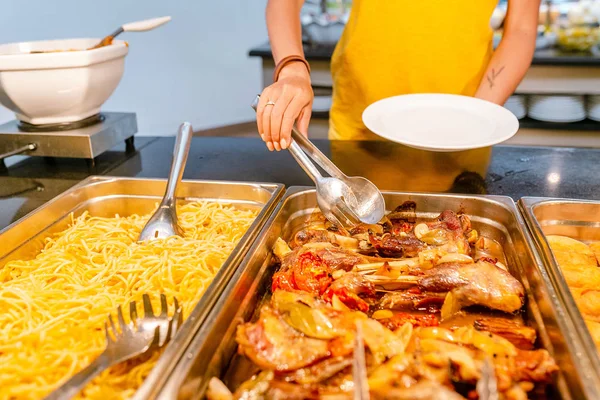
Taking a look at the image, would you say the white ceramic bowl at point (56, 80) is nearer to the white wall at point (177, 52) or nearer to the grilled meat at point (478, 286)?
the grilled meat at point (478, 286)

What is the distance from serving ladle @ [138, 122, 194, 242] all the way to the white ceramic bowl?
79 centimetres

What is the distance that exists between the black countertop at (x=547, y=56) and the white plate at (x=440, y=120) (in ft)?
9.79

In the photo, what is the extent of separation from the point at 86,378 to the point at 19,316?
1.92 feet

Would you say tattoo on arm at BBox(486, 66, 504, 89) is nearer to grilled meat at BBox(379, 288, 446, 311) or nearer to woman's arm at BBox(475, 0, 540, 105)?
woman's arm at BBox(475, 0, 540, 105)

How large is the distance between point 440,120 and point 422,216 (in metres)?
0.83

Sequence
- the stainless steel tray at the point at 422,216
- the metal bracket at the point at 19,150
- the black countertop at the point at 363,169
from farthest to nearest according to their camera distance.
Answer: the metal bracket at the point at 19,150, the black countertop at the point at 363,169, the stainless steel tray at the point at 422,216

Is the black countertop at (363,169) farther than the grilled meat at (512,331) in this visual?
Yes

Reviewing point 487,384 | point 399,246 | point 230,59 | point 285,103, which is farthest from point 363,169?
point 230,59

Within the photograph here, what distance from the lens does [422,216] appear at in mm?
2092

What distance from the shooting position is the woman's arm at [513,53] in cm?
300

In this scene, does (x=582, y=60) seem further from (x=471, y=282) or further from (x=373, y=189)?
(x=471, y=282)

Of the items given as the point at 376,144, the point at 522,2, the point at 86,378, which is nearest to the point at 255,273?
the point at 86,378

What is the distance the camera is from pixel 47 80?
99.3 inches

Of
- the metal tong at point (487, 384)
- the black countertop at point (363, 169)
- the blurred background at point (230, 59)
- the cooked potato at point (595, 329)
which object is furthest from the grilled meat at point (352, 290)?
the blurred background at point (230, 59)
